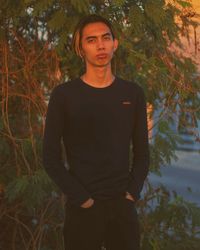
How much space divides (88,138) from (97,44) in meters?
0.50

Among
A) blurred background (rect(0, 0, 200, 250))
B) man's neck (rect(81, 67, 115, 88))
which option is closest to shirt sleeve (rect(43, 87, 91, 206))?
man's neck (rect(81, 67, 115, 88))

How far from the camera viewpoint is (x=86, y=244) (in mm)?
2928

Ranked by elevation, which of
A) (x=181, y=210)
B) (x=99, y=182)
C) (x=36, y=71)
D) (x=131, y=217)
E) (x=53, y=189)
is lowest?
(x=181, y=210)

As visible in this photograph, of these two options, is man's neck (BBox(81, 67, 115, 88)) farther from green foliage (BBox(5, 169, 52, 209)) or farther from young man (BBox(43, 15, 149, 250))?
green foliage (BBox(5, 169, 52, 209))

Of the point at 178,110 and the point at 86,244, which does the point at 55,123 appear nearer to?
the point at 86,244

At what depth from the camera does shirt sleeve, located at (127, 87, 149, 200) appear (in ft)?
9.97

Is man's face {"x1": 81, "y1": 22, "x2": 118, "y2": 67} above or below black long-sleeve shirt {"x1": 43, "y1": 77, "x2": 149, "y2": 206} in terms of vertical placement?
above

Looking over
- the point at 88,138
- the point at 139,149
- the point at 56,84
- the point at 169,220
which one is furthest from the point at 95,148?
the point at 169,220

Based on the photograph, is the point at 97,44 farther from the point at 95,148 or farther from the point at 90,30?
the point at 95,148

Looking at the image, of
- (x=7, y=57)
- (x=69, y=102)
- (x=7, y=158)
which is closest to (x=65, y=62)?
(x=7, y=57)

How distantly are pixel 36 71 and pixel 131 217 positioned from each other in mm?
2135

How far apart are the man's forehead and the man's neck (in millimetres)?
192

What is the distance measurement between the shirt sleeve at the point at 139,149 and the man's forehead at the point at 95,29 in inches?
14.8

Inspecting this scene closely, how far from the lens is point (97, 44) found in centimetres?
294
